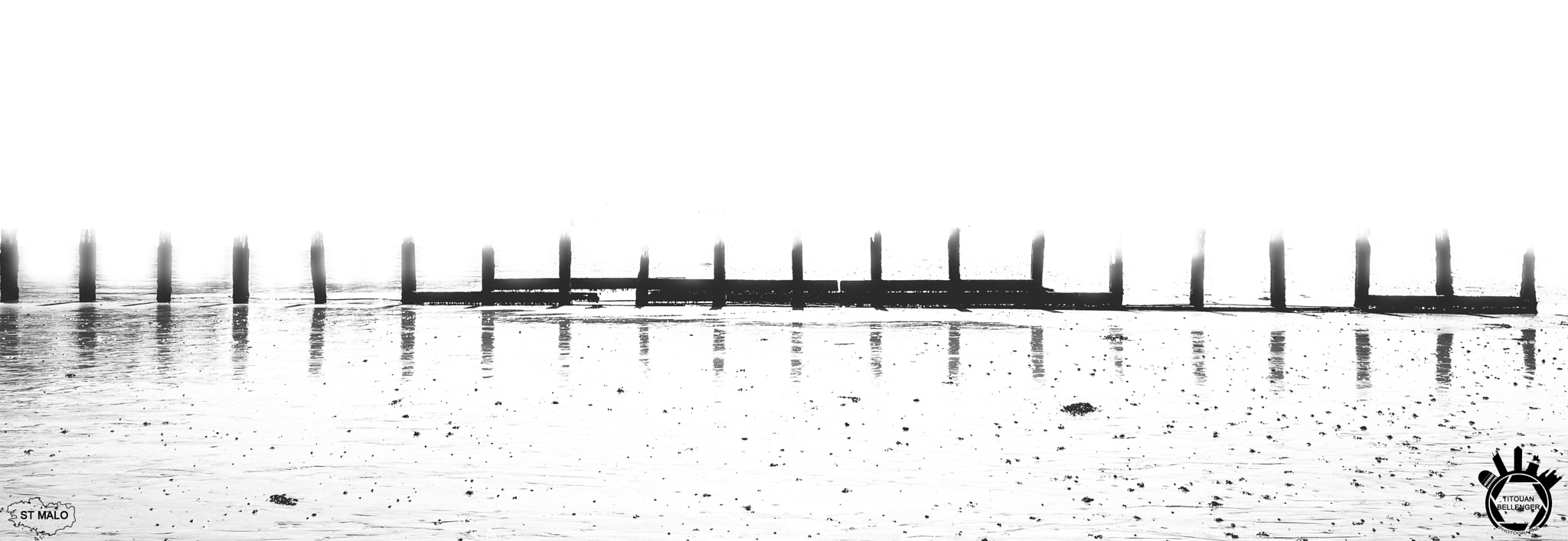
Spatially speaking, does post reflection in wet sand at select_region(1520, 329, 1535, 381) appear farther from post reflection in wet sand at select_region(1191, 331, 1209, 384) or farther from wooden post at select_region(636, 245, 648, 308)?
wooden post at select_region(636, 245, 648, 308)

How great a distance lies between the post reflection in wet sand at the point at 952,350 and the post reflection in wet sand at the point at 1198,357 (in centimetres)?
268

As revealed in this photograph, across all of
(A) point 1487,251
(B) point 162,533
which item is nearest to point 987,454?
(B) point 162,533

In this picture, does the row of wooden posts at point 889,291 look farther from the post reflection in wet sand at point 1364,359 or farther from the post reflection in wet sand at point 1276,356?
the post reflection in wet sand at point 1276,356

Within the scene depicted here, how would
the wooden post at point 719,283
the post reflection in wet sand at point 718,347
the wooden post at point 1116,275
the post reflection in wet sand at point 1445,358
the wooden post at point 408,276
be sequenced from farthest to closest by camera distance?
the wooden post at point 408,276, the wooden post at point 719,283, the wooden post at point 1116,275, the post reflection in wet sand at point 718,347, the post reflection in wet sand at point 1445,358

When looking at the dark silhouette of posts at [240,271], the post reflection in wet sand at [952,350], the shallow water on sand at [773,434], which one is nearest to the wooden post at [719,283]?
the post reflection in wet sand at [952,350]

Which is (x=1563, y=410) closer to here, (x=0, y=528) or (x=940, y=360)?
(x=940, y=360)

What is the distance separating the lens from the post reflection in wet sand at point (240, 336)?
51.9 feet

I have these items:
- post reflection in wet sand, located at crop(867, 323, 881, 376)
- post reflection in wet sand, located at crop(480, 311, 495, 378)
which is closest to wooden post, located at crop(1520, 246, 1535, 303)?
post reflection in wet sand, located at crop(867, 323, 881, 376)

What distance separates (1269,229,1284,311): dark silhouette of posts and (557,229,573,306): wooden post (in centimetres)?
1483

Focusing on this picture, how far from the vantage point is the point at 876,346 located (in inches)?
712

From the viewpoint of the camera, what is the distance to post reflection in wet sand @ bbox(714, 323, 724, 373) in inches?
606

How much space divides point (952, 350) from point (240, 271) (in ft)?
61.7
